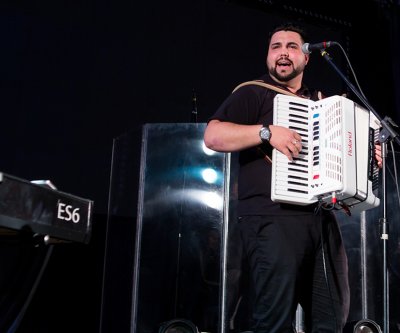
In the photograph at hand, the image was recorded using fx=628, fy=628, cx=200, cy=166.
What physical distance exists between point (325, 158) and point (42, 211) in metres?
1.21

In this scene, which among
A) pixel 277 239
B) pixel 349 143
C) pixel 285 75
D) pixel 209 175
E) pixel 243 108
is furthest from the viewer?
pixel 209 175

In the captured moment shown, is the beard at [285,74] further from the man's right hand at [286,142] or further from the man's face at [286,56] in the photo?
the man's right hand at [286,142]

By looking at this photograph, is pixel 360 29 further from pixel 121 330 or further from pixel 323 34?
pixel 121 330

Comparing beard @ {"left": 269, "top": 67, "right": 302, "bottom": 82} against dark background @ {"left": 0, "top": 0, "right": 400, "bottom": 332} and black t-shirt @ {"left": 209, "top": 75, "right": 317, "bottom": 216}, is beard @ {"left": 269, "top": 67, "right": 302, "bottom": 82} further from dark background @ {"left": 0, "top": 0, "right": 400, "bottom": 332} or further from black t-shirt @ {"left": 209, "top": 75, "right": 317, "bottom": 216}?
dark background @ {"left": 0, "top": 0, "right": 400, "bottom": 332}

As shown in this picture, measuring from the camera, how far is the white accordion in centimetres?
239

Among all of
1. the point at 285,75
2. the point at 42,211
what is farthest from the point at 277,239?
the point at 42,211

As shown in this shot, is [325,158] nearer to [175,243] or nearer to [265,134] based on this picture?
[265,134]

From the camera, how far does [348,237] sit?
424 cm

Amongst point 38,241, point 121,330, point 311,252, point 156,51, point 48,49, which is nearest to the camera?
point 38,241

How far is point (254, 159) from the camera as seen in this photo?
2.56m

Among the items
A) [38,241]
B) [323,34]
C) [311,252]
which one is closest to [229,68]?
[323,34]

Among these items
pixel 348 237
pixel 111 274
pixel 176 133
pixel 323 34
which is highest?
pixel 323 34

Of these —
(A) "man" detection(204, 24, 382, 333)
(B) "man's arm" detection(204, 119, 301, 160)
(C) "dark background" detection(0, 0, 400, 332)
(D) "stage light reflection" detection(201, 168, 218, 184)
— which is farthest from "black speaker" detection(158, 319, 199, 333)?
(B) "man's arm" detection(204, 119, 301, 160)

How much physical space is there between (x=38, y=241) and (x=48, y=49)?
112 inches
